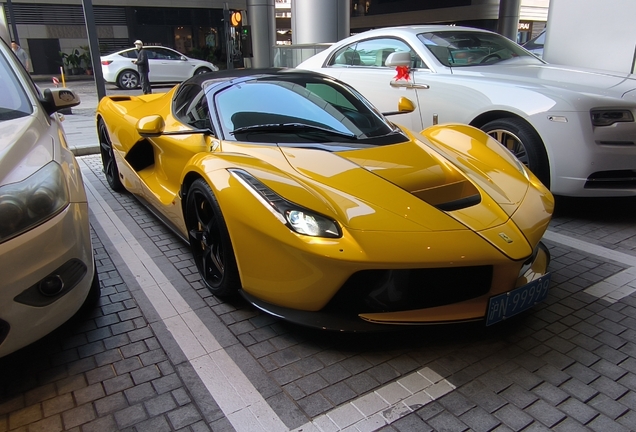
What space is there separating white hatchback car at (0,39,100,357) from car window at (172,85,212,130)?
0.97m

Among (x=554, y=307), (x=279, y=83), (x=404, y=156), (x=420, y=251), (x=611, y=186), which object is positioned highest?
(x=279, y=83)

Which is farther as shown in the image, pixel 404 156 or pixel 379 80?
pixel 379 80

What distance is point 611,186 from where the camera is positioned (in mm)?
3969

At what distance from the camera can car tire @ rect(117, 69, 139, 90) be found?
18891mm

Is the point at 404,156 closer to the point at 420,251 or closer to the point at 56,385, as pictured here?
the point at 420,251

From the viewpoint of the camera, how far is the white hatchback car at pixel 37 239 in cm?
194

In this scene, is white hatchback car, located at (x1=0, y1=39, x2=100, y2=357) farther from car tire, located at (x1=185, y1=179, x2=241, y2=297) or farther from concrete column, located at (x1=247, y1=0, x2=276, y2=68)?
concrete column, located at (x1=247, y1=0, x2=276, y2=68)

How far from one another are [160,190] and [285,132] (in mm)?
1206

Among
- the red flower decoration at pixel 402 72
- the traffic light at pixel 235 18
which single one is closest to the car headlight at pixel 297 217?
the red flower decoration at pixel 402 72

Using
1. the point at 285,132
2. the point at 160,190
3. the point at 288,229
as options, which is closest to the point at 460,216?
the point at 288,229

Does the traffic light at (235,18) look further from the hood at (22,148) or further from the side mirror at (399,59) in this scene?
the hood at (22,148)

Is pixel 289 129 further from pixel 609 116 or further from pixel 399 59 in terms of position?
pixel 609 116

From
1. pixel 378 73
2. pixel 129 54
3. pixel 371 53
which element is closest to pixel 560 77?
pixel 378 73

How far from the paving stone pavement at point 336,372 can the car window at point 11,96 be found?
3.81 feet
